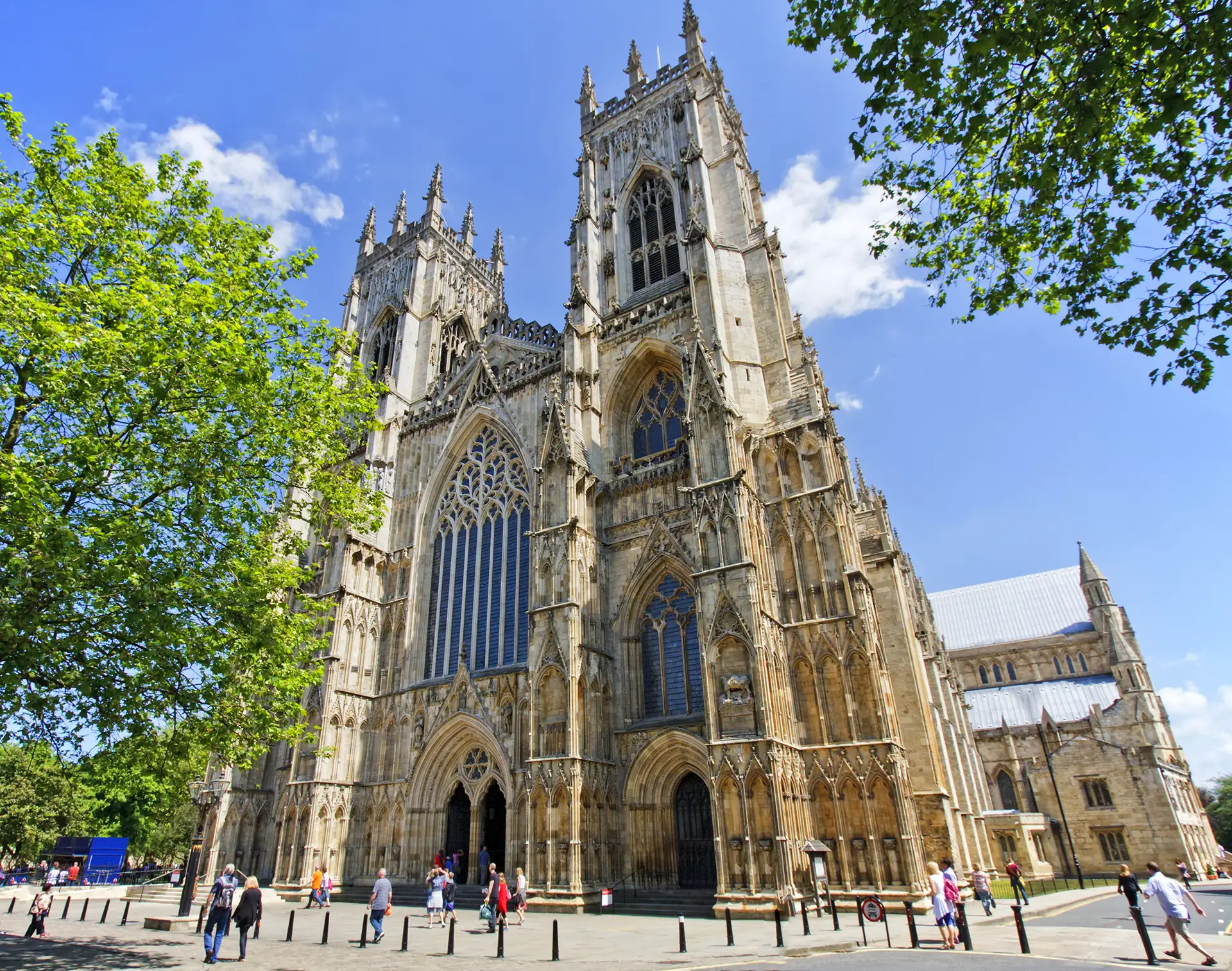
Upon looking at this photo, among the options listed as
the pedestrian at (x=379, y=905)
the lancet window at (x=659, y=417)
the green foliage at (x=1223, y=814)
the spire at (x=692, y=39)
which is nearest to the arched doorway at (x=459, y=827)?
the pedestrian at (x=379, y=905)

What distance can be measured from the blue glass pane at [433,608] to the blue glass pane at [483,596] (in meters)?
2.05

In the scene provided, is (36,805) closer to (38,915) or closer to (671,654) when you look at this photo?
(38,915)

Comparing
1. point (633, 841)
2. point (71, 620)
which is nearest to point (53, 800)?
point (633, 841)

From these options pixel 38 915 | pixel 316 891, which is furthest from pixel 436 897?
pixel 38 915

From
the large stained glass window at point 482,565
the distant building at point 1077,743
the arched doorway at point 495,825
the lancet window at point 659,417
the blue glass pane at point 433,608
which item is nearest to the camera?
the arched doorway at point 495,825

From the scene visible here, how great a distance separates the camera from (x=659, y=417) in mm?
25375

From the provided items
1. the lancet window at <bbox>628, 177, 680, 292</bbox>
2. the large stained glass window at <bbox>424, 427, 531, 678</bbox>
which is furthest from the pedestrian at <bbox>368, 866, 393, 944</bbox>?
the lancet window at <bbox>628, 177, 680, 292</bbox>

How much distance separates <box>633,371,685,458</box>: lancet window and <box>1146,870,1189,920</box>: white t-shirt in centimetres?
1680

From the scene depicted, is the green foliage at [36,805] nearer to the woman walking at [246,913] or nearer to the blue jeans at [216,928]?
the woman walking at [246,913]

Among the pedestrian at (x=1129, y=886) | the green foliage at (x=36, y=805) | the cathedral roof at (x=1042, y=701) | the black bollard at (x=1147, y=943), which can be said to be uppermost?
the cathedral roof at (x=1042, y=701)

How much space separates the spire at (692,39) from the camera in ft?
106

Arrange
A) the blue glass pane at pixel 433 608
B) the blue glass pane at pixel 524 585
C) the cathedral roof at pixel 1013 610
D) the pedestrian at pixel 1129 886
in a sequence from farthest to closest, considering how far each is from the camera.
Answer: the cathedral roof at pixel 1013 610
the blue glass pane at pixel 433 608
the blue glass pane at pixel 524 585
the pedestrian at pixel 1129 886

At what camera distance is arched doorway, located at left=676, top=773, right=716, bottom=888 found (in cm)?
1866

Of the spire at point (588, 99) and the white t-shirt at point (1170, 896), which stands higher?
the spire at point (588, 99)
